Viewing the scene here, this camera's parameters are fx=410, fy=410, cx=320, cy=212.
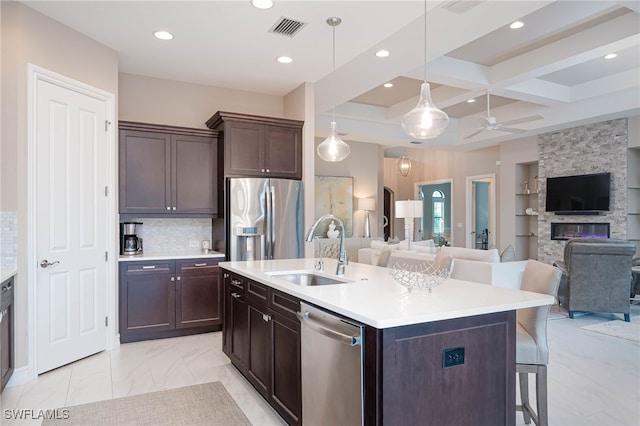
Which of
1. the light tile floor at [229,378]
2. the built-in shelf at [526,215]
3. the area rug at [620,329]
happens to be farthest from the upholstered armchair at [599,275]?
the built-in shelf at [526,215]

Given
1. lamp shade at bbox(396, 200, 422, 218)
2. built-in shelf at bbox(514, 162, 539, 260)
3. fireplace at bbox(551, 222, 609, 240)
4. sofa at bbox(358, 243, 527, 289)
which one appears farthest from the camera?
built-in shelf at bbox(514, 162, 539, 260)

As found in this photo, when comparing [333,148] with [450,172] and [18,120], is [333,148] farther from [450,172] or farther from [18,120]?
[450,172]

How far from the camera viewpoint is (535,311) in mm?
2326

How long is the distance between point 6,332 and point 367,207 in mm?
7682

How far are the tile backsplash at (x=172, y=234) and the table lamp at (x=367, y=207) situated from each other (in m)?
5.15

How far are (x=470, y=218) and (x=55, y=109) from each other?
9.03 meters

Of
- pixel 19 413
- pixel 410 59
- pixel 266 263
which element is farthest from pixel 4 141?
pixel 410 59

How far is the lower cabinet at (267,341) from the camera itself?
2.40m

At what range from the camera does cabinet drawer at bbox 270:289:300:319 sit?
Answer: 7.83 ft

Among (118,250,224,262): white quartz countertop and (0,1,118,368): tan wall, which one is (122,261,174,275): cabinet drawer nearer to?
(118,250,224,262): white quartz countertop

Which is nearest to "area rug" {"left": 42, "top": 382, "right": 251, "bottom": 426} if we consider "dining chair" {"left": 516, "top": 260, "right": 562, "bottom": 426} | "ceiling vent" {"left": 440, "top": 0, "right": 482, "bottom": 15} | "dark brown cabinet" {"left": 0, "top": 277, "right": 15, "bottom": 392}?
"dark brown cabinet" {"left": 0, "top": 277, "right": 15, "bottom": 392}

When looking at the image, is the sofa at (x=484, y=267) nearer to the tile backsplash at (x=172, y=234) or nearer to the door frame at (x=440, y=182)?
the tile backsplash at (x=172, y=234)

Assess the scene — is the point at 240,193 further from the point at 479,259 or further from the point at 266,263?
the point at 479,259

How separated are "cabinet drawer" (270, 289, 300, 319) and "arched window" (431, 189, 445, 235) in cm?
945
